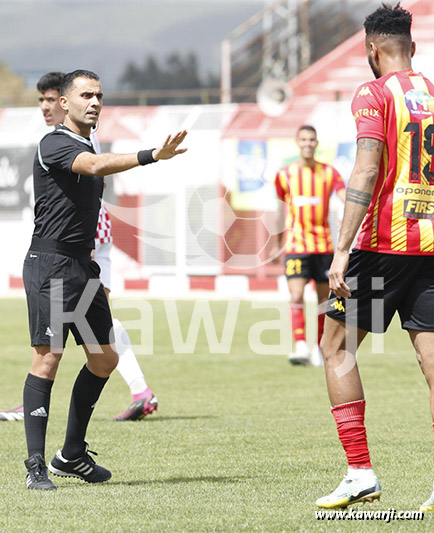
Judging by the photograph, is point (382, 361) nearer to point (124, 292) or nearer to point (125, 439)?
point (125, 439)

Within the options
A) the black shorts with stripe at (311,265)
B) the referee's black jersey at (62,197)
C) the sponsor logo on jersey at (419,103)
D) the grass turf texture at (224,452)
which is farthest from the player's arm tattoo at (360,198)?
the black shorts with stripe at (311,265)

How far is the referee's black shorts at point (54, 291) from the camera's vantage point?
5418 mm

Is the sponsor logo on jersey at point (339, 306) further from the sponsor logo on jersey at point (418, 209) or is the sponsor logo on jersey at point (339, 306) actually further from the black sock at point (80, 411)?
the black sock at point (80, 411)

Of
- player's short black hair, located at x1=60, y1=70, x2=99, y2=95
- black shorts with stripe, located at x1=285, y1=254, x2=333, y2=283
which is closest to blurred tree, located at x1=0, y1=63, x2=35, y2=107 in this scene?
black shorts with stripe, located at x1=285, y1=254, x2=333, y2=283

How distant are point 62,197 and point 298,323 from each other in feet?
20.3

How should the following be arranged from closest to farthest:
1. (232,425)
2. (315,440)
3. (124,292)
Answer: (315,440) < (232,425) < (124,292)

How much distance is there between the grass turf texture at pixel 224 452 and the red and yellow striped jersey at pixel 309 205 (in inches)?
51.4

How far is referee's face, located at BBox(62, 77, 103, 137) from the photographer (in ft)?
18.0

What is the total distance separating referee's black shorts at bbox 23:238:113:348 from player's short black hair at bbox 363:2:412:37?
185cm

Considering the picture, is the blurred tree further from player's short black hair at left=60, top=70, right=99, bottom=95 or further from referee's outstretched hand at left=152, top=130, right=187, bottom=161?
referee's outstretched hand at left=152, top=130, right=187, bottom=161

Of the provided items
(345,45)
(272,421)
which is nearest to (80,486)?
(272,421)

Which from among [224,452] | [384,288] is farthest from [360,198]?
[224,452]

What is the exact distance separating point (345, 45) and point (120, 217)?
24.0 ft

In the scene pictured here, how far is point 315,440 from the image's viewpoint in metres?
6.77
